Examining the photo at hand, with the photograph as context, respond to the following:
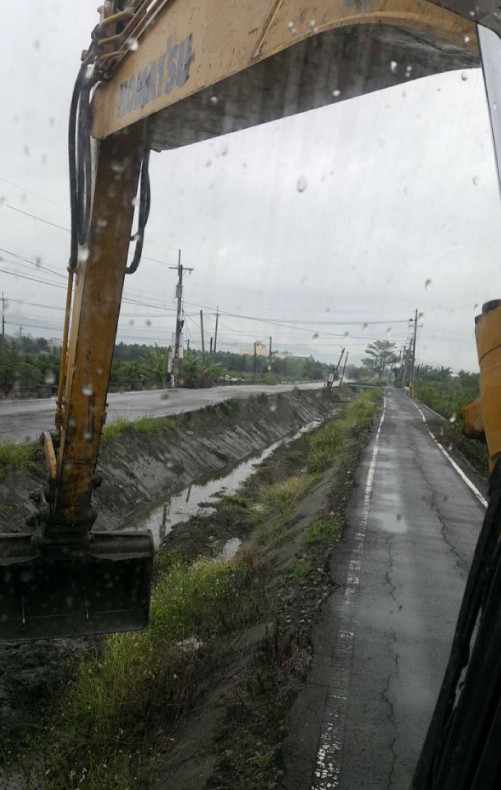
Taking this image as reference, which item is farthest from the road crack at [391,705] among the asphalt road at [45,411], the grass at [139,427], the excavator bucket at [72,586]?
the grass at [139,427]

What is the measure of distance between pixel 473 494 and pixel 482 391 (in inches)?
489

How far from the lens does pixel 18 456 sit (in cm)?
1045

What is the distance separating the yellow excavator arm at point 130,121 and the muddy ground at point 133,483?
4.38 feet

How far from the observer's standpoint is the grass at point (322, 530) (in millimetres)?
8352

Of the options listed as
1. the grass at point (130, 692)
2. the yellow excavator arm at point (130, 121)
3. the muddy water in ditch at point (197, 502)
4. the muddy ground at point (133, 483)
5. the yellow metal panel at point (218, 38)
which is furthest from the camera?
the muddy water in ditch at point (197, 502)

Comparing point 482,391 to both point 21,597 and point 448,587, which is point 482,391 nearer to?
point 21,597

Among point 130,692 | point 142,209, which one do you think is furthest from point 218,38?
point 130,692

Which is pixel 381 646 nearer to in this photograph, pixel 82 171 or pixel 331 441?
pixel 82 171

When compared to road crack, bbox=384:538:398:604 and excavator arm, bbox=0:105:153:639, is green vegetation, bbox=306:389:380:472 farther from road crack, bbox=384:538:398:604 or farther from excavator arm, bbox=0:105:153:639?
excavator arm, bbox=0:105:153:639

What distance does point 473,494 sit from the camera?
13250 mm

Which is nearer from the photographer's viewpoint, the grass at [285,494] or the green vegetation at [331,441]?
the grass at [285,494]

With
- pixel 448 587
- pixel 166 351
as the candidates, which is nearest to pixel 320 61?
pixel 448 587

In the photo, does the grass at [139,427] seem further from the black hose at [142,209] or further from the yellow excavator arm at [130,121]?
the black hose at [142,209]

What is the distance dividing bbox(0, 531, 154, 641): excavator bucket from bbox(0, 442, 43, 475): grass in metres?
6.20
